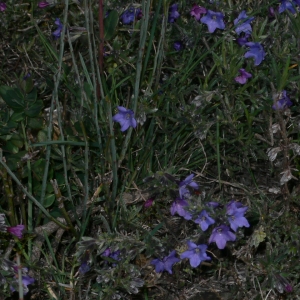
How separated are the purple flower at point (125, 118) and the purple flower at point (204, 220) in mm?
441

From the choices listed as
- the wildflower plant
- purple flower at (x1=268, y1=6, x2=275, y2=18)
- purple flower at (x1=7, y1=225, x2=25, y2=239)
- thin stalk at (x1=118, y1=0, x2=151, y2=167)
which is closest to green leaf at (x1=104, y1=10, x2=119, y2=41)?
the wildflower plant

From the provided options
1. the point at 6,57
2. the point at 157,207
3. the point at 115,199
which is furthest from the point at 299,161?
the point at 6,57

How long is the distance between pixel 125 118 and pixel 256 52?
24.1 inches

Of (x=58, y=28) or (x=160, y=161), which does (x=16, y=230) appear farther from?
(x=58, y=28)

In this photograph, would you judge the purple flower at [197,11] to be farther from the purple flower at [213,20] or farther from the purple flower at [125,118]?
the purple flower at [125,118]

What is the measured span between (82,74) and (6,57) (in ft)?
1.93

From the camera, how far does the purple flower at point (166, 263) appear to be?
2.31 meters

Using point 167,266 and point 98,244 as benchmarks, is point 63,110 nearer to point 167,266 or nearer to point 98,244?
point 98,244

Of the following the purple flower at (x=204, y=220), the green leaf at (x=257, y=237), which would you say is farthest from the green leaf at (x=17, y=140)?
the green leaf at (x=257, y=237)

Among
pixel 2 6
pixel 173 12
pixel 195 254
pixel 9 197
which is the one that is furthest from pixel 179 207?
pixel 2 6

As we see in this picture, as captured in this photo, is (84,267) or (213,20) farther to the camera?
(213,20)

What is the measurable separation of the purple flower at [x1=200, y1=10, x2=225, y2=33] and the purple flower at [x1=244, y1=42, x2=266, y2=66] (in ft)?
0.56

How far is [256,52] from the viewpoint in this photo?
2.47m

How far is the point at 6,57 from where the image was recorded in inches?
116
